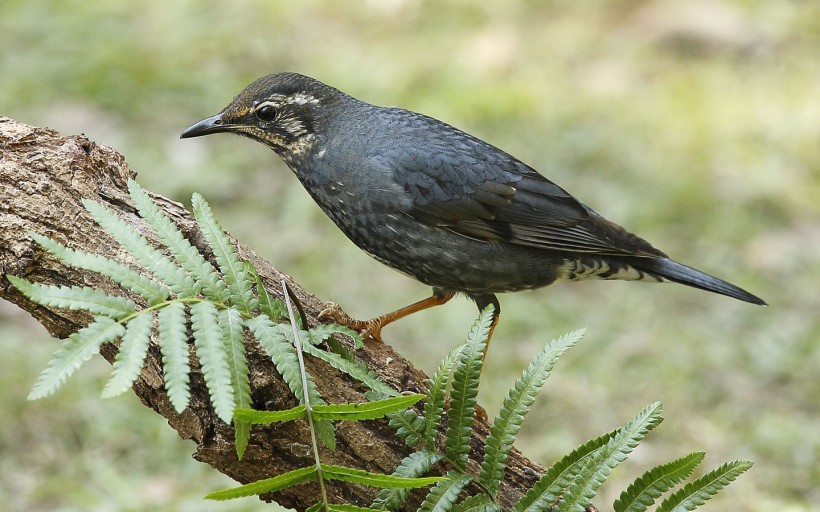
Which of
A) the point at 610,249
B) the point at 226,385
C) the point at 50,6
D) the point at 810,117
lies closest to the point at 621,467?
the point at 610,249

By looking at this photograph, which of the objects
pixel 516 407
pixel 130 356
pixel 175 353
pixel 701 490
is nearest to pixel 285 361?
pixel 175 353

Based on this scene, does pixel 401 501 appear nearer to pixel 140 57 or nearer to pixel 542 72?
pixel 140 57

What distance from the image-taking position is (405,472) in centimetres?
308

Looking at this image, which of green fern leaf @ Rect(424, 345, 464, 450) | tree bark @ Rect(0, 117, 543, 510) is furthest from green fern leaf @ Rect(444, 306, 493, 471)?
tree bark @ Rect(0, 117, 543, 510)

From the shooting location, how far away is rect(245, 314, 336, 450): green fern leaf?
291 cm

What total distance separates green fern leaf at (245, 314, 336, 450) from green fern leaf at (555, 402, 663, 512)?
782mm

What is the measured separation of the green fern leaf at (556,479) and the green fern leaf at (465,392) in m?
0.24

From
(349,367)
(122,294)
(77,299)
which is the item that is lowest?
(77,299)

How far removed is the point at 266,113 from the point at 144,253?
1.91m

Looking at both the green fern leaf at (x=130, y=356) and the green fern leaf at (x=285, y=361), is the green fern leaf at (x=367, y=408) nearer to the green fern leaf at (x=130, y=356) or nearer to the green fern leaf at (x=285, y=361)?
the green fern leaf at (x=285, y=361)

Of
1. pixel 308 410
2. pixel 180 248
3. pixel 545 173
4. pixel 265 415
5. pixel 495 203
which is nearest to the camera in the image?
pixel 265 415

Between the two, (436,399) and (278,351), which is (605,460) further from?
(278,351)

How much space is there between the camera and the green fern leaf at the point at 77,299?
259 centimetres

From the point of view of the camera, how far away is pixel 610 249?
502 cm
